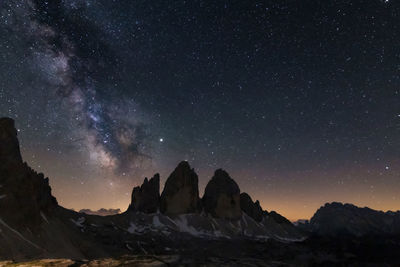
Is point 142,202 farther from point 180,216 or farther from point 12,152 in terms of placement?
point 12,152

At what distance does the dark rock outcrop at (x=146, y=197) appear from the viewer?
6895 inches

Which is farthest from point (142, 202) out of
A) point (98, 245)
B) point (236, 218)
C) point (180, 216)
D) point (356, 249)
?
point (356, 249)

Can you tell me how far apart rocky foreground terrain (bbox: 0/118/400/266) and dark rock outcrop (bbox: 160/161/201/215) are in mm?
629

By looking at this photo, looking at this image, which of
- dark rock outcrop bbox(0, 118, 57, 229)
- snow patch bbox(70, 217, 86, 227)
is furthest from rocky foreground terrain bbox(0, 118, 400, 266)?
snow patch bbox(70, 217, 86, 227)

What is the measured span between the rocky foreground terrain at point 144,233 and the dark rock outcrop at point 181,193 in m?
0.63

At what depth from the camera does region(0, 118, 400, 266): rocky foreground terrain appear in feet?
101

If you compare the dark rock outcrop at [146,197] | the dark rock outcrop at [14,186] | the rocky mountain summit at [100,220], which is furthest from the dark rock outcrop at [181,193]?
the dark rock outcrop at [14,186]

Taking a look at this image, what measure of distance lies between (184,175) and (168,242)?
2576 inches

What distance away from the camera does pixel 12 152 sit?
79.0 metres

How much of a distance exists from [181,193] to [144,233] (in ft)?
167

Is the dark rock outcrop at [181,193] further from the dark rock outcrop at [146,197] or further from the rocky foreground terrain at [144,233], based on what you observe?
the dark rock outcrop at [146,197]

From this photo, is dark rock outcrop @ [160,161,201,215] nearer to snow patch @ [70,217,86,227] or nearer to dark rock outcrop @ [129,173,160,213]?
dark rock outcrop @ [129,173,160,213]

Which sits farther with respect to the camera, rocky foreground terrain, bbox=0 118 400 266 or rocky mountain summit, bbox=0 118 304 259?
rocky mountain summit, bbox=0 118 304 259

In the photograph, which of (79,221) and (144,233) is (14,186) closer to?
(79,221)
